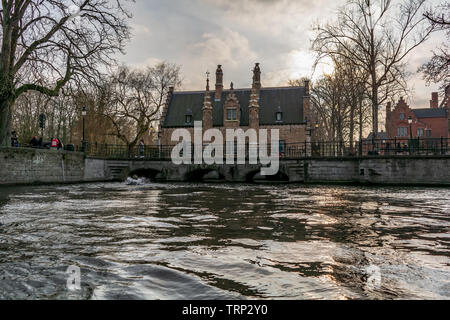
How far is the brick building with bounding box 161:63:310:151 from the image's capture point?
35906 mm

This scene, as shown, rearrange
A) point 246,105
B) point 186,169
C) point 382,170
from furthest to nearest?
point 246,105 < point 186,169 < point 382,170

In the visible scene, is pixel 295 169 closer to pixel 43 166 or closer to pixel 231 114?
pixel 43 166

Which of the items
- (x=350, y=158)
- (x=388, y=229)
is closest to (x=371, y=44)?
(x=350, y=158)

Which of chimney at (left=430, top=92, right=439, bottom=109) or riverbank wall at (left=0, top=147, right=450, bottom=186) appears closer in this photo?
riverbank wall at (left=0, top=147, right=450, bottom=186)

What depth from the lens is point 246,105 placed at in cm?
3903

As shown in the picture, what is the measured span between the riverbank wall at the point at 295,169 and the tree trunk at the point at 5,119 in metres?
0.79

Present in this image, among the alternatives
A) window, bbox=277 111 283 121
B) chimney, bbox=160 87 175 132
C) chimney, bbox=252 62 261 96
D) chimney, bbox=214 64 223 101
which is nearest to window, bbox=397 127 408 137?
window, bbox=277 111 283 121

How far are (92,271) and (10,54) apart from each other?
18438 mm

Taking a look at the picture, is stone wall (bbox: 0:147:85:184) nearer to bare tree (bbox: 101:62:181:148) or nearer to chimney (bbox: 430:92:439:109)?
bare tree (bbox: 101:62:181:148)

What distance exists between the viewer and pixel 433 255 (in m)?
3.30

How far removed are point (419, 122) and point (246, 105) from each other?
36124 mm

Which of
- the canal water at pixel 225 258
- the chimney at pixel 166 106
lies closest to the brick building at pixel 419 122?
the chimney at pixel 166 106

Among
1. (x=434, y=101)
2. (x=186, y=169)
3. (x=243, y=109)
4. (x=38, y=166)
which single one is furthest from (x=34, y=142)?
(x=434, y=101)

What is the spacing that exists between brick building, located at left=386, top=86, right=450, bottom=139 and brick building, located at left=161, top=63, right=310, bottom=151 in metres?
26.1
